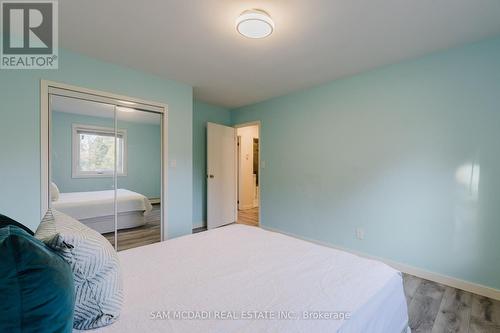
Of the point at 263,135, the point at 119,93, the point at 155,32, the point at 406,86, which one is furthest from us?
the point at 263,135

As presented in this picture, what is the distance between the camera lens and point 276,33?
2.09 metres

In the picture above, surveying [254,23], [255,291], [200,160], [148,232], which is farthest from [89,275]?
[200,160]

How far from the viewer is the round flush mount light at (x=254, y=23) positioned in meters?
1.77

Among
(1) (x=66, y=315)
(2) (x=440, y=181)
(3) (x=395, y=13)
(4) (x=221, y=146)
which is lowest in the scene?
A: (1) (x=66, y=315)

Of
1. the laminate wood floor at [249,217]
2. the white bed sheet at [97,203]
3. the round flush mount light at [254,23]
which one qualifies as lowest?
the laminate wood floor at [249,217]

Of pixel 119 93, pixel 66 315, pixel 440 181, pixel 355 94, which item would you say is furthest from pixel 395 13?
→ pixel 119 93

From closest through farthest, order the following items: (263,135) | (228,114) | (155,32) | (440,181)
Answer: (155,32) < (440,181) < (263,135) < (228,114)

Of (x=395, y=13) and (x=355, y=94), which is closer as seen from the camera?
(x=395, y=13)

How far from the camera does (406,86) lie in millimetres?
2611

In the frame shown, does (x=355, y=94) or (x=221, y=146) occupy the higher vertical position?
(x=355, y=94)

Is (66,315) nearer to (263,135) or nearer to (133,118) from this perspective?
(133,118)

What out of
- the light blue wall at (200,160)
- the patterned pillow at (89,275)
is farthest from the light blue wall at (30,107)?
the patterned pillow at (89,275)

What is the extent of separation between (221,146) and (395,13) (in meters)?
3.34

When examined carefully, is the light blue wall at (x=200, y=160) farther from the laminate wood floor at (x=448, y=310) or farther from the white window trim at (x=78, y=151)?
the laminate wood floor at (x=448, y=310)
